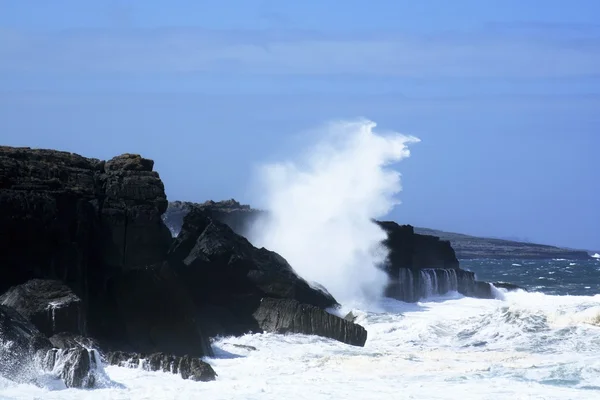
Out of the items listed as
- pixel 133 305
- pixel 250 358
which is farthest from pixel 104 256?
pixel 250 358

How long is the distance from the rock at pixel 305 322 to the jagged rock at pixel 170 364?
562 cm

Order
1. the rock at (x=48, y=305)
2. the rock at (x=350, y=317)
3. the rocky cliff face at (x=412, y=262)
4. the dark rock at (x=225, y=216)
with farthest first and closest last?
the dark rock at (x=225, y=216) < the rocky cliff face at (x=412, y=262) < the rock at (x=350, y=317) < the rock at (x=48, y=305)

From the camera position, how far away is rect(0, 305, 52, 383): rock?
1662cm

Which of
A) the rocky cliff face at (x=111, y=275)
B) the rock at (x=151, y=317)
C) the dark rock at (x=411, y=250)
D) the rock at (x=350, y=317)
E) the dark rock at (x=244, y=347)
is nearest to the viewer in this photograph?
the rocky cliff face at (x=111, y=275)

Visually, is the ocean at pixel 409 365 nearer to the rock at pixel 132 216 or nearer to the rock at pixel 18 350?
the rock at pixel 18 350

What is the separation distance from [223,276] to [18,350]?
8.99 meters

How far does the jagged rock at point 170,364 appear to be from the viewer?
18156mm

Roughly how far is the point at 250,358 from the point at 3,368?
5705 millimetres

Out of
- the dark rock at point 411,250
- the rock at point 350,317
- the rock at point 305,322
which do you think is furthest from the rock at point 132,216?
the dark rock at point 411,250

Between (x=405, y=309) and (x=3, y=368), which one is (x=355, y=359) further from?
(x=405, y=309)

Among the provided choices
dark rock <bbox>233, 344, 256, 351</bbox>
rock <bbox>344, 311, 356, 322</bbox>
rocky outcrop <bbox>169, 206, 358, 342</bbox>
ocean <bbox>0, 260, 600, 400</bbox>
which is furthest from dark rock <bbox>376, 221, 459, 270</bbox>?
dark rock <bbox>233, 344, 256, 351</bbox>

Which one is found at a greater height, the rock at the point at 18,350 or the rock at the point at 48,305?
the rock at the point at 48,305

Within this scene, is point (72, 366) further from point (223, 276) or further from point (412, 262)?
point (412, 262)

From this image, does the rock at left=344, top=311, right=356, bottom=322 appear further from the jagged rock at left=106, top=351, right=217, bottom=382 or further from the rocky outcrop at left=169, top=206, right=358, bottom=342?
the jagged rock at left=106, top=351, right=217, bottom=382
